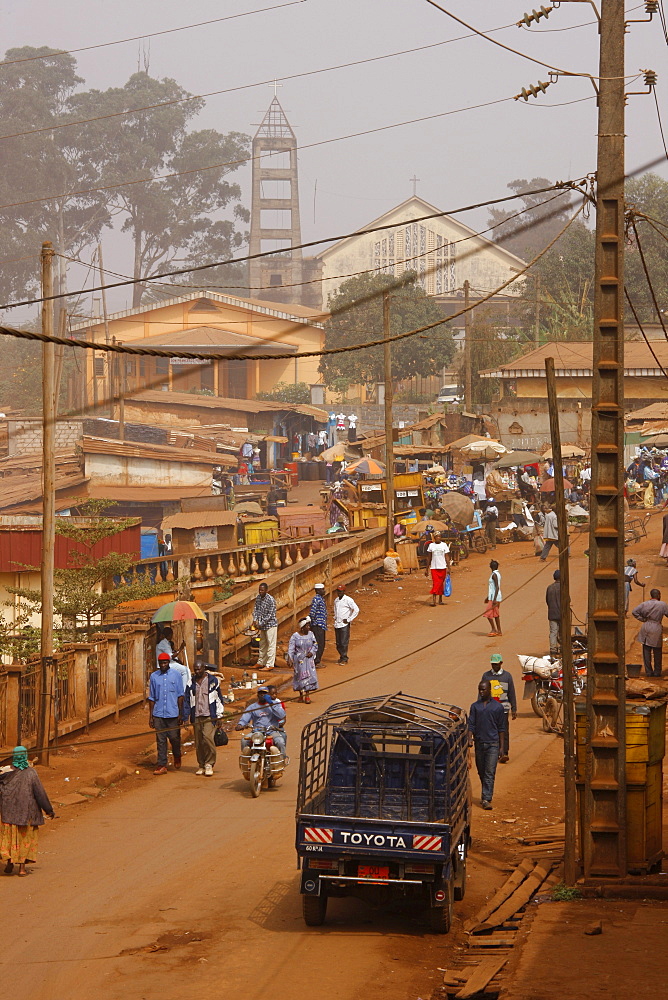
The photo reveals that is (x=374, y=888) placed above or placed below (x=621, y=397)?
below

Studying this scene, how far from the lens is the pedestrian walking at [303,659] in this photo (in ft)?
65.3

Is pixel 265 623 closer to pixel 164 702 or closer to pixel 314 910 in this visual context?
pixel 164 702

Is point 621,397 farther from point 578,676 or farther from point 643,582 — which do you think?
point 643,582

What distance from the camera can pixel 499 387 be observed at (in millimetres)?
61094

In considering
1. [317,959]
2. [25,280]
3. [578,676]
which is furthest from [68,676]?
[25,280]

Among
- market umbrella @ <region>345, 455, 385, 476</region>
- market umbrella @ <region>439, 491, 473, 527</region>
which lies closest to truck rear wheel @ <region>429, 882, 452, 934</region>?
market umbrella @ <region>439, 491, 473, 527</region>

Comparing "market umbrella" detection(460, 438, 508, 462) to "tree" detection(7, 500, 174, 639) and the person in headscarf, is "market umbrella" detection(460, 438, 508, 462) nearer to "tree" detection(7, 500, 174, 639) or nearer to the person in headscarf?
"tree" detection(7, 500, 174, 639)

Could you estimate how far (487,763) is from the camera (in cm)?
1457

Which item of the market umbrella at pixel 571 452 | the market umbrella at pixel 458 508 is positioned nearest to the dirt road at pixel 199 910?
the market umbrella at pixel 458 508

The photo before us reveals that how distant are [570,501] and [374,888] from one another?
29.4 meters

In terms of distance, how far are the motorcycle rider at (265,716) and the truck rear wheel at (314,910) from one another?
4706 mm

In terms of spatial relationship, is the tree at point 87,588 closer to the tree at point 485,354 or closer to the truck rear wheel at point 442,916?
the truck rear wheel at point 442,916

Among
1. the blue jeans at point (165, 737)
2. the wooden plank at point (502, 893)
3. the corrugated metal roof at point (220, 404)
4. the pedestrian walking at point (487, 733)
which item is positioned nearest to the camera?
the wooden plank at point (502, 893)

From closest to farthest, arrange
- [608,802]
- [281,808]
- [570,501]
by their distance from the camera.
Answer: [608,802] < [281,808] < [570,501]
